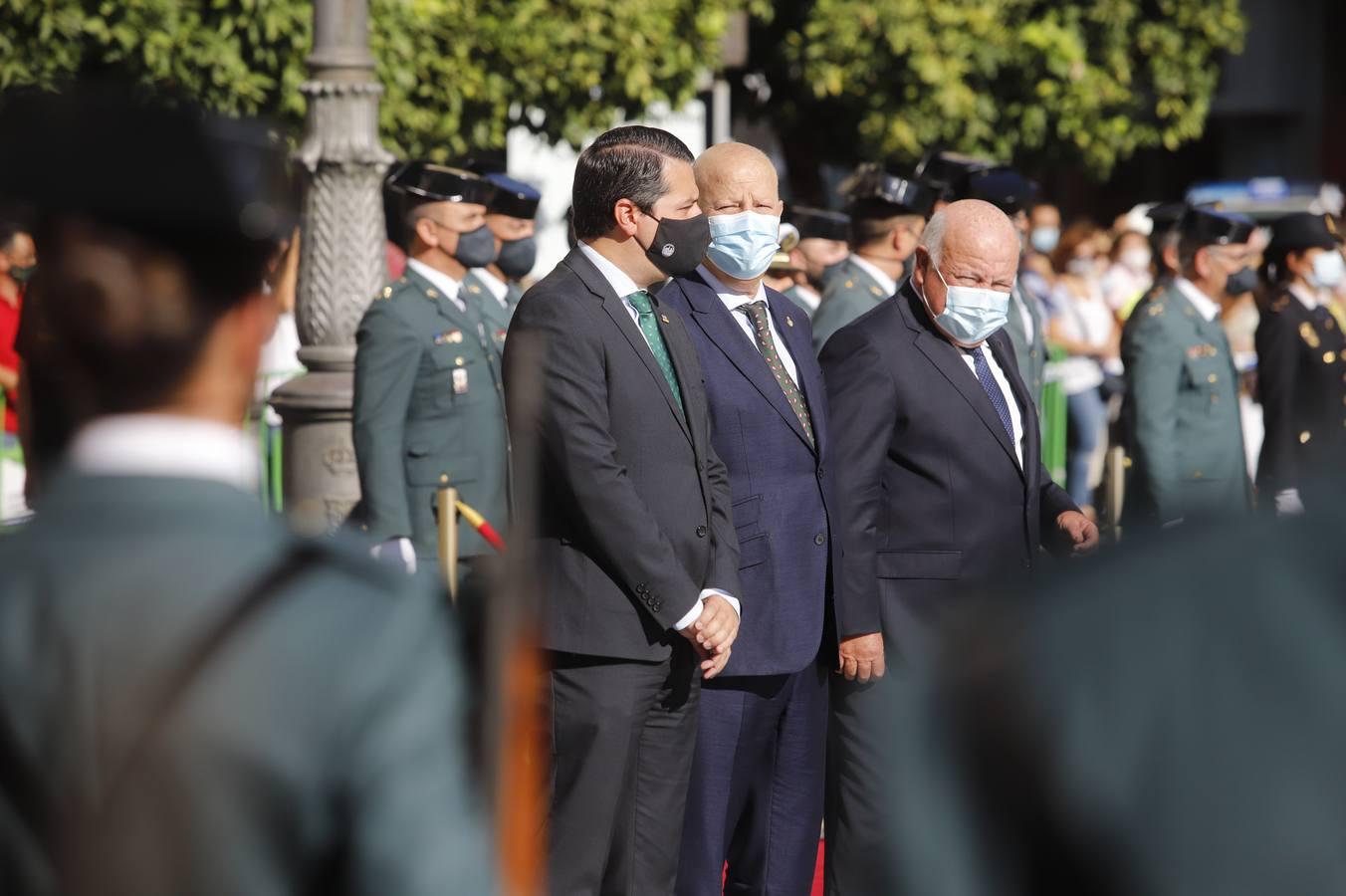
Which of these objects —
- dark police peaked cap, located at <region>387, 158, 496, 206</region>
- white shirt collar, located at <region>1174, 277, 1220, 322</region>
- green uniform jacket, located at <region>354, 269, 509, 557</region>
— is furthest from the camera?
white shirt collar, located at <region>1174, 277, 1220, 322</region>

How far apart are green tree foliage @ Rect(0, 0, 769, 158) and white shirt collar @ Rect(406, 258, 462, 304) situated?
3.67 meters

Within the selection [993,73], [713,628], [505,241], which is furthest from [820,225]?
[993,73]

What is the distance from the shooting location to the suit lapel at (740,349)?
4.56 meters

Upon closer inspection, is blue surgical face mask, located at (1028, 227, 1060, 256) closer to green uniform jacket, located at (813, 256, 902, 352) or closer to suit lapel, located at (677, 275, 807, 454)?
green uniform jacket, located at (813, 256, 902, 352)

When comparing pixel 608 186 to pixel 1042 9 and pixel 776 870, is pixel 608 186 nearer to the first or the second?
pixel 776 870

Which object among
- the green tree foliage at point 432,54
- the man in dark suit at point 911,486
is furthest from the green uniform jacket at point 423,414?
the green tree foliage at point 432,54

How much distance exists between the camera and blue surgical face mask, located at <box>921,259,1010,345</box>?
16.0 feet

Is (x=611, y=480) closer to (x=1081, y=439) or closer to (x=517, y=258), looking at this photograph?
(x=517, y=258)

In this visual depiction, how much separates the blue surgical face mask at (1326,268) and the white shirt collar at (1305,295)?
0.08 m

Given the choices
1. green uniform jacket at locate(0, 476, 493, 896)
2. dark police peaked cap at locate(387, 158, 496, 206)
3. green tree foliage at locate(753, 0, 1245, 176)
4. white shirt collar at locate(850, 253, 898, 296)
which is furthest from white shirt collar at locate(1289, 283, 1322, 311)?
green uniform jacket at locate(0, 476, 493, 896)

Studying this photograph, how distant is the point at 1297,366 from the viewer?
332 inches

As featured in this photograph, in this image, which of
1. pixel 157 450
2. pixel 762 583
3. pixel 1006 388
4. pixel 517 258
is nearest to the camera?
pixel 157 450

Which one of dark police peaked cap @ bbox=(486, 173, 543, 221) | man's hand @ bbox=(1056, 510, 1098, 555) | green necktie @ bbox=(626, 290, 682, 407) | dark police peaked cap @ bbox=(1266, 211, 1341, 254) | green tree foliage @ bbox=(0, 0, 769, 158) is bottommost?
man's hand @ bbox=(1056, 510, 1098, 555)

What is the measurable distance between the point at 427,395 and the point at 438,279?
1.45ft
